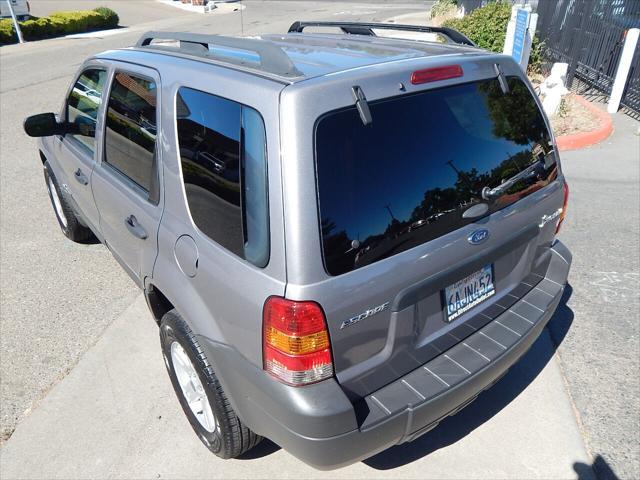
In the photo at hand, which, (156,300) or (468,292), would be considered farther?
(156,300)

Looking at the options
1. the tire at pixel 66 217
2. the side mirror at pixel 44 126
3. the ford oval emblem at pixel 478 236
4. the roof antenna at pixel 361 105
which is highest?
the roof antenna at pixel 361 105

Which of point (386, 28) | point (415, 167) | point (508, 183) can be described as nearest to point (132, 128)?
point (386, 28)

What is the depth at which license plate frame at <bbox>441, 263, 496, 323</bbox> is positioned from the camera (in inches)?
86.6

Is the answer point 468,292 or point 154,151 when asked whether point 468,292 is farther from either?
point 154,151

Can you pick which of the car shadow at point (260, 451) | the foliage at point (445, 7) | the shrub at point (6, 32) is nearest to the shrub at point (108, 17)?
the shrub at point (6, 32)

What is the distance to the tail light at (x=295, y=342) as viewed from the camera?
1798 millimetres

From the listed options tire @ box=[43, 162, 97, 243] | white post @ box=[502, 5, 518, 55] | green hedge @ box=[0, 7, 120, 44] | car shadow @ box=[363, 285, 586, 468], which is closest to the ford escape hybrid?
car shadow @ box=[363, 285, 586, 468]

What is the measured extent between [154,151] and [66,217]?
102 inches

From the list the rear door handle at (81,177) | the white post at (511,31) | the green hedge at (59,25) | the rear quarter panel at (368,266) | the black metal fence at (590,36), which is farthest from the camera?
the green hedge at (59,25)

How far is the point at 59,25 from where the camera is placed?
22078 mm

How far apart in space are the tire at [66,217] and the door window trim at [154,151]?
4.71 ft

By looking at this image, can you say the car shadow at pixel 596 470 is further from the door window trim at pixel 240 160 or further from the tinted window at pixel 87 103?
the tinted window at pixel 87 103

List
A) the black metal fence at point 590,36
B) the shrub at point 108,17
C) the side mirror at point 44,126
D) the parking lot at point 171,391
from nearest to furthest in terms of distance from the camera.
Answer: the parking lot at point 171,391
the side mirror at point 44,126
the black metal fence at point 590,36
the shrub at point 108,17

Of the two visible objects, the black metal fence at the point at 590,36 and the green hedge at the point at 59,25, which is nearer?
the black metal fence at the point at 590,36
